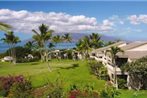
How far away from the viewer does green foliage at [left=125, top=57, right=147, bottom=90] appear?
189ft

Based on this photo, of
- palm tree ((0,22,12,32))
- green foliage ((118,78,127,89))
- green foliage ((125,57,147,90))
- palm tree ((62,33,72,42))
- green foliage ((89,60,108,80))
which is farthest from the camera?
palm tree ((62,33,72,42))

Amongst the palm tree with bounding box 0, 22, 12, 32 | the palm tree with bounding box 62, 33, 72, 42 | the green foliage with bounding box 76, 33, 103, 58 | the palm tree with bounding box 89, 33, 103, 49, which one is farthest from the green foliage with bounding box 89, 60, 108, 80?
the palm tree with bounding box 0, 22, 12, 32

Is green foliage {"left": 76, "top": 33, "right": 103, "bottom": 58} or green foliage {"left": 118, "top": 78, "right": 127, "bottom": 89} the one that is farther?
green foliage {"left": 76, "top": 33, "right": 103, "bottom": 58}

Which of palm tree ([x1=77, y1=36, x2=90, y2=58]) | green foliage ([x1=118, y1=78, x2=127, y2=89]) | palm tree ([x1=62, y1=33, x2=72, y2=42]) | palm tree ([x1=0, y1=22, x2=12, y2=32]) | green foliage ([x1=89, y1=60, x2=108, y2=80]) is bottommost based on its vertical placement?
green foliage ([x1=118, y1=78, x2=127, y2=89])

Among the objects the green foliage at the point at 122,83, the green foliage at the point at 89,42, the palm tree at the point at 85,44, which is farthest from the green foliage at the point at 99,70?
the green foliage at the point at 89,42

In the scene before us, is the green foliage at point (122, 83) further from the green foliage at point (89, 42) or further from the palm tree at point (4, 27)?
the palm tree at point (4, 27)

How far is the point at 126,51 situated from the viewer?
216 ft

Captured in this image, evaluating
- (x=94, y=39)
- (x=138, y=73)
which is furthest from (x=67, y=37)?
(x=138, y=73)

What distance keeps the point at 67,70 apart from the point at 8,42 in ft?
126

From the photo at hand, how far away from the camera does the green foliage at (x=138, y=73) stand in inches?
2272

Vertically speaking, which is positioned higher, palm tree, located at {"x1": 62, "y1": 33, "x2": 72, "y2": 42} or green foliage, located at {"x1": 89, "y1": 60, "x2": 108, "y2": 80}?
palm tree, located at {"x1": 62, "y1": 33, "x2": 72, "y2": 42}

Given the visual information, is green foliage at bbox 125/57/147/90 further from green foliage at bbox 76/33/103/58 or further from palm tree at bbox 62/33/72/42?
palm tree at bbox 62/33/72/42

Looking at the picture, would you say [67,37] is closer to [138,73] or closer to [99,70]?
[99,70]

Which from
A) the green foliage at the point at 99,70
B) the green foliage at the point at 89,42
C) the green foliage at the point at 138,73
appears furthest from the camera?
the green foliage at the point at 89,42
